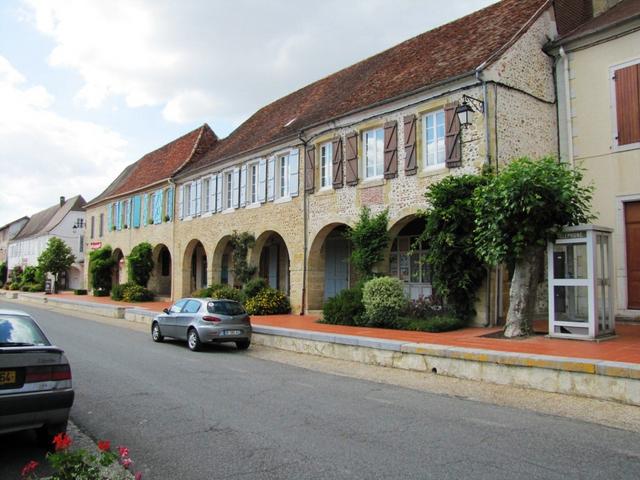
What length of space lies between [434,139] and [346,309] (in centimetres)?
518

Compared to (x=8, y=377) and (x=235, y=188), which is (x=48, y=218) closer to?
(x=235, y=188)

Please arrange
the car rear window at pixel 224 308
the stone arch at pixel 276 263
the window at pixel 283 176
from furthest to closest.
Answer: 1. the stone arch at pixel 276 263
2. the window at pixel 283 176
3. the car rear window at pixel 224 308

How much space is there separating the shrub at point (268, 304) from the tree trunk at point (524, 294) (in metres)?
9.30

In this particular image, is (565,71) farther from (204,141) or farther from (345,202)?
(204,141)

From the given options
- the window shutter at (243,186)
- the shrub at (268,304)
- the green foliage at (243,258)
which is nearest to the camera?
the shrub at (268,304)

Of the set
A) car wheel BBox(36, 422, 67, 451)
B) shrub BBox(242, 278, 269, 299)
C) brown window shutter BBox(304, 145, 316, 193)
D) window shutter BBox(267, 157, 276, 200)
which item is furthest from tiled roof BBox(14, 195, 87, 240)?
car wheel BBox(36, 422, 67, 451)

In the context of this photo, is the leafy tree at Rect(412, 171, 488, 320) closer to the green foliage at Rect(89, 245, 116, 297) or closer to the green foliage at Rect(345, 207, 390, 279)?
the green foliage at Rect(345, 207, 390, 279)

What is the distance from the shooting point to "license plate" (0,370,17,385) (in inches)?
181

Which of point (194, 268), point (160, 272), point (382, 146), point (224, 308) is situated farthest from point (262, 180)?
point (160, 272)

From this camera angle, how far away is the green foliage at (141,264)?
1160 inches

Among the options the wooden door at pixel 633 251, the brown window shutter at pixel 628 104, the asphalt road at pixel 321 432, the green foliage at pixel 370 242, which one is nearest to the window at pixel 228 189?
the green foliage at pixel 370 242

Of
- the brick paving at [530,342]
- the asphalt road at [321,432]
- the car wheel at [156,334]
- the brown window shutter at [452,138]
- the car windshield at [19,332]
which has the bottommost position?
the asphalt road at [321,432]

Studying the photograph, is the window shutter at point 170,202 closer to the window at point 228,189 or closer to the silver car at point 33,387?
the window at point 228,189

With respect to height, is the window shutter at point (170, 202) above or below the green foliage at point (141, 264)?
above
